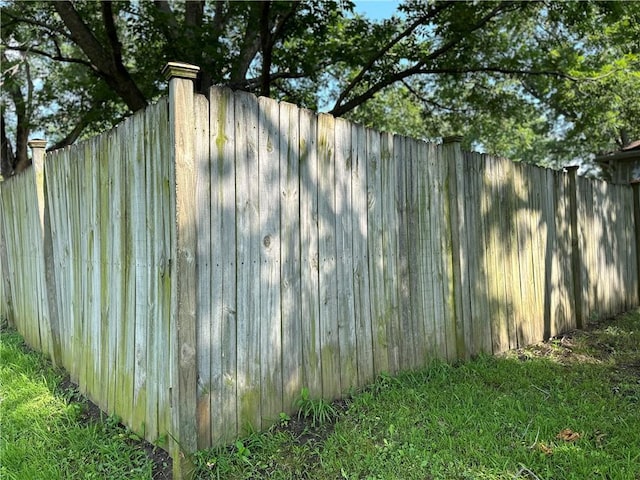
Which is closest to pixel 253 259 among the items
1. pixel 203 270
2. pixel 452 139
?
pixel 203 270

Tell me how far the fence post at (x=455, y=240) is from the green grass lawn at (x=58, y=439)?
2.57 meters

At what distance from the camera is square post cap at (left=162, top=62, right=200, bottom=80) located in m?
→ 2.35

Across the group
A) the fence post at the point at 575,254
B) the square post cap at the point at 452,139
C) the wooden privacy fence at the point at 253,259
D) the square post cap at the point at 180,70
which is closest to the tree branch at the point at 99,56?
the wooden privacy fence at the point at 253,259

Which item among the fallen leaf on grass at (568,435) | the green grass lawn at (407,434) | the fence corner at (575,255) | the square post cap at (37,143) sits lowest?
the fallen leaf on grass at (568,435)

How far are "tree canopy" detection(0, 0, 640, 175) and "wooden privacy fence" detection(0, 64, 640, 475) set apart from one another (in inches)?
163

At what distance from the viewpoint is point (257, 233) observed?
278 cm

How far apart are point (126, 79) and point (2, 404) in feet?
19.6

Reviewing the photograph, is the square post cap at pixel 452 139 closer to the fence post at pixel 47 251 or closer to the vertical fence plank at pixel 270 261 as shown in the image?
the vertical fence plank at pixel 270 261

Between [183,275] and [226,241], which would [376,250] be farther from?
[183,275]

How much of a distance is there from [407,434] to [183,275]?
5.11 ft

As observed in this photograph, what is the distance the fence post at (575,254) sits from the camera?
561 centimetres

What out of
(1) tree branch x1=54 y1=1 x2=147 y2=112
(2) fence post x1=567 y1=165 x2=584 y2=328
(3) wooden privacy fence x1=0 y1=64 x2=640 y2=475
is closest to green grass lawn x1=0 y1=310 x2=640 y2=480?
(3) wooden privacy fence x1=0 y1=64 x2=640 y2=475

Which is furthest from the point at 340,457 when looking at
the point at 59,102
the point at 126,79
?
the point at 59,102

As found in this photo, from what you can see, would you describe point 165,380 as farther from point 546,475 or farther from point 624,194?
point 624,194
